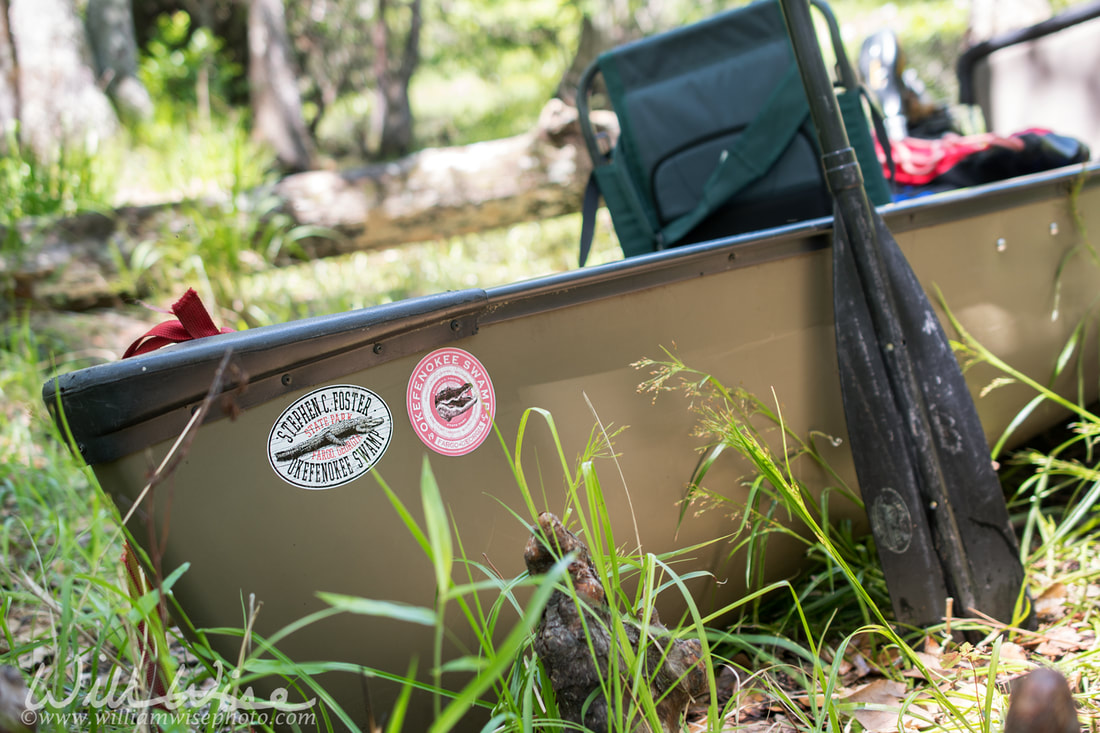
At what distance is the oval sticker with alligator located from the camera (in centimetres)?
96

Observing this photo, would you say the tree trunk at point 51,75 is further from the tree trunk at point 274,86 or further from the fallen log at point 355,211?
the tree trunk at point 274,86

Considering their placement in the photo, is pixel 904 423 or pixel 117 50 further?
pixel 117 50

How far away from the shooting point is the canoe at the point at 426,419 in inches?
35.7

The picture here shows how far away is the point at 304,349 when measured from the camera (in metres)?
0.96

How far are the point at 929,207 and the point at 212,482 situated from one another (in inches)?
58.9

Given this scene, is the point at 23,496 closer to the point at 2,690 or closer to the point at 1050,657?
the point at 2,690

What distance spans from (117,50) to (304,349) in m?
8.18

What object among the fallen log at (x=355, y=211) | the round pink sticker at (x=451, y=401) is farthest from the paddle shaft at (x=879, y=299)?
the fallen log at (x=355, y=211)

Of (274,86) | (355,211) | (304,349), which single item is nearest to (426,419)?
(304,349)

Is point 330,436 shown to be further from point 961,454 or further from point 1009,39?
point 1009,39

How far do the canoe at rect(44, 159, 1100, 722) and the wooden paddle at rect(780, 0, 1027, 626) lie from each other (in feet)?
0.27

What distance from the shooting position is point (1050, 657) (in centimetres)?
134

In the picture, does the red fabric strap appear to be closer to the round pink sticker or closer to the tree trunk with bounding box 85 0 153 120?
the round pink sticker

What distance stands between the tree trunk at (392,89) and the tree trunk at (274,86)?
2.31 metres
